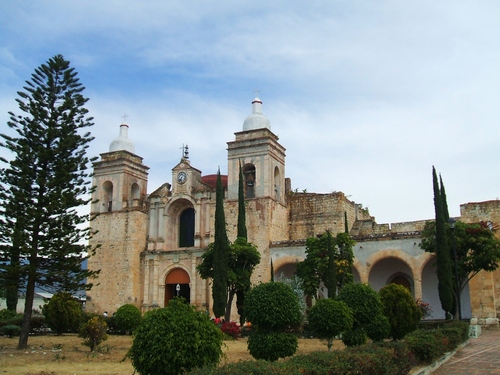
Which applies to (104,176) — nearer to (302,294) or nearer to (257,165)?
(257,165)

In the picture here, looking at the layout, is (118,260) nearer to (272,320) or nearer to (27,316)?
(27,316)

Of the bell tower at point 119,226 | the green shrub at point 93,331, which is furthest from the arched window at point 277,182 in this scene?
the green shrub at point 93,331

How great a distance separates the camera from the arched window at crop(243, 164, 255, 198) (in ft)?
89.0

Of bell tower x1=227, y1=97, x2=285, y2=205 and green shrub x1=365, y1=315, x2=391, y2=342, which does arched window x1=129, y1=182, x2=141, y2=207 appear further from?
green shrub x1=365, y1=315, x2=391, y2=342

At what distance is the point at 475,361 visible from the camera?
11.0 m

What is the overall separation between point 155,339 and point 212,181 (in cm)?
2451

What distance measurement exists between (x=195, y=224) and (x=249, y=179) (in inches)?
148

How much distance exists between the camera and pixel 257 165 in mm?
26500

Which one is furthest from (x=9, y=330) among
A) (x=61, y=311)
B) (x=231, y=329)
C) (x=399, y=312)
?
(x=399, y=312)

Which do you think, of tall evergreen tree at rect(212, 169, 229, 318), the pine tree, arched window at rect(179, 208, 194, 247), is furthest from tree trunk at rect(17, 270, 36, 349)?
arched window at rect(179, 208, 194, 247)

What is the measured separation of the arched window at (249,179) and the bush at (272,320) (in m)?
16.4

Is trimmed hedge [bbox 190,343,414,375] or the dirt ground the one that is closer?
trimmed hedge [bbox 190,343,414,375]

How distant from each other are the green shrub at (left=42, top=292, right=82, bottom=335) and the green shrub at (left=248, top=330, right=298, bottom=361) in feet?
33.6

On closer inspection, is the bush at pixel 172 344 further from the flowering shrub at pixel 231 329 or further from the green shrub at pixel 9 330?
the green shrub at pixel 9 330
